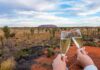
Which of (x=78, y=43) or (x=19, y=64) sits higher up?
(x=78, y=43)

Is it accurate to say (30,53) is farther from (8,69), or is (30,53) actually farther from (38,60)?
(8,69)

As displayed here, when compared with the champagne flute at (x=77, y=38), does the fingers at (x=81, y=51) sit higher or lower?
lower

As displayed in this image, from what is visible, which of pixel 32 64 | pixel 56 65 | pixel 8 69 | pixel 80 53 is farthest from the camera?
pixel 32 64

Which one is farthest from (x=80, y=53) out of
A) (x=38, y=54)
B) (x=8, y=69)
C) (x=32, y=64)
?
(x=38, y=54)

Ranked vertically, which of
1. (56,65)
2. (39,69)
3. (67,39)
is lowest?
(39,69)

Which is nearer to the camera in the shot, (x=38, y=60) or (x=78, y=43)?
(x=78, y=43)

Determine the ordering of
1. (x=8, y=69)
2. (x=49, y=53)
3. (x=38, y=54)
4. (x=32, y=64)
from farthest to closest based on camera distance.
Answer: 1. (x=38, y=54)
2. (x=49, y=53)
3. (x=32, y=64)
4. (x=8, y=69)

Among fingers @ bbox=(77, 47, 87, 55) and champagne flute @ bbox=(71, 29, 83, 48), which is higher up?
champagne flute @ bbox=(71, 29, 83, 48)

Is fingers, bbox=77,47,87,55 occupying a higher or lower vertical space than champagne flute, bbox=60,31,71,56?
lower

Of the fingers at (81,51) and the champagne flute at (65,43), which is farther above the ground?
the champagne flute at (65,43)

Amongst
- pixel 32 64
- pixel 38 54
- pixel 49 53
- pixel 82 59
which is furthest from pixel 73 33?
pixel 38 54
